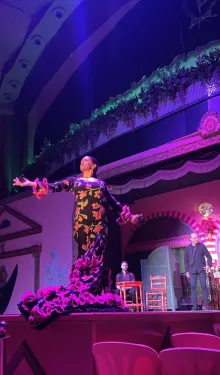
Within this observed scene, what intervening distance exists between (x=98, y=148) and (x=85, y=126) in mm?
Result: 685

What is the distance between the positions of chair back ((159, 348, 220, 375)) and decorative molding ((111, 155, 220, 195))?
5805 millimetres

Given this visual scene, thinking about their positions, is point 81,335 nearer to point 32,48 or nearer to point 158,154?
point 158,154

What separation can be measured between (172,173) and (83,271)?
4659 mm

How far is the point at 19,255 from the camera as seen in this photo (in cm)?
952

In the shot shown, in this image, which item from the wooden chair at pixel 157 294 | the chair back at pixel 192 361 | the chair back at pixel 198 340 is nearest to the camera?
the chair back at pixel 192 361

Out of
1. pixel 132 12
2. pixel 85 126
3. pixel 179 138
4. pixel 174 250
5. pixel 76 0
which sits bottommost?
pixel 174 250

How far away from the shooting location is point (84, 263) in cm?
317

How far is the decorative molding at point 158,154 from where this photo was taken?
6719 millimetres

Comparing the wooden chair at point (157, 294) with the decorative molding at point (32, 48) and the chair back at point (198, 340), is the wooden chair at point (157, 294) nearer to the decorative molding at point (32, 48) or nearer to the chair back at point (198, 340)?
the chair back at point (198, 340)

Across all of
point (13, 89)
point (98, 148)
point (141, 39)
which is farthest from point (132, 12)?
point (13, 89)

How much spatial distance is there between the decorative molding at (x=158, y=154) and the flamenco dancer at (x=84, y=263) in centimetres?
351

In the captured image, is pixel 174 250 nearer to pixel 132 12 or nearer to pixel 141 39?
pixel 141 39

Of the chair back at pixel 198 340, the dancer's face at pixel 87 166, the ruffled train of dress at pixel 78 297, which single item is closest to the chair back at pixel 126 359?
the chair back at pixel 198 340

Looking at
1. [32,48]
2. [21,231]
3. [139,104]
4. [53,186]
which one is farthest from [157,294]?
[32,48]
